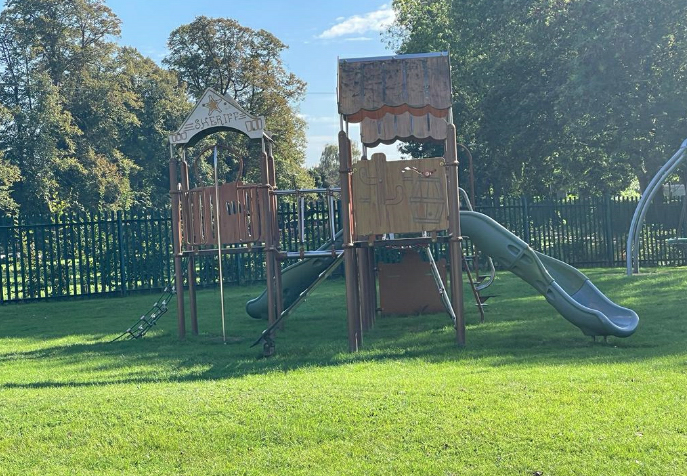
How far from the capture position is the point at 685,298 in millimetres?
13172

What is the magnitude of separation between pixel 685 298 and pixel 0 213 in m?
15.7

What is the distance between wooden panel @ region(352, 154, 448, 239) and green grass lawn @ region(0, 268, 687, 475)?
153 cm

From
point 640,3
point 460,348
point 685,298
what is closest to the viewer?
point 460,348

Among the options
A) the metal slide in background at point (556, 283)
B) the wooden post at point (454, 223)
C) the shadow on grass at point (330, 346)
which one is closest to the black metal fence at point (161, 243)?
the shadow on grass at point (330, 346)

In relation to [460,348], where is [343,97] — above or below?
above

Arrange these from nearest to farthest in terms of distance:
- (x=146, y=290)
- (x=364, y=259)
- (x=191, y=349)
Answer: (x=191, y=349), (x=364, y=259), (x=146, y=290)

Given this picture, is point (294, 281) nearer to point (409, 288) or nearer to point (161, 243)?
point (409, 288)

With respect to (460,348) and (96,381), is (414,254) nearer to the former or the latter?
(460,348)

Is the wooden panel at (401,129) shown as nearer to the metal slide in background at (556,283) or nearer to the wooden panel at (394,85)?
the metal slide in background at (556,283)

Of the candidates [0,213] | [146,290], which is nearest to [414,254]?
[146,290]

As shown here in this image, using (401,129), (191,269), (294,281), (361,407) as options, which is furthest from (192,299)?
(361,407)

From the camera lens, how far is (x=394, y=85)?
32.3 feet

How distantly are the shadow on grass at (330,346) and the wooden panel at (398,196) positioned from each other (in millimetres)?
1527

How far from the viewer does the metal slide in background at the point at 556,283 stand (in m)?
9.60
